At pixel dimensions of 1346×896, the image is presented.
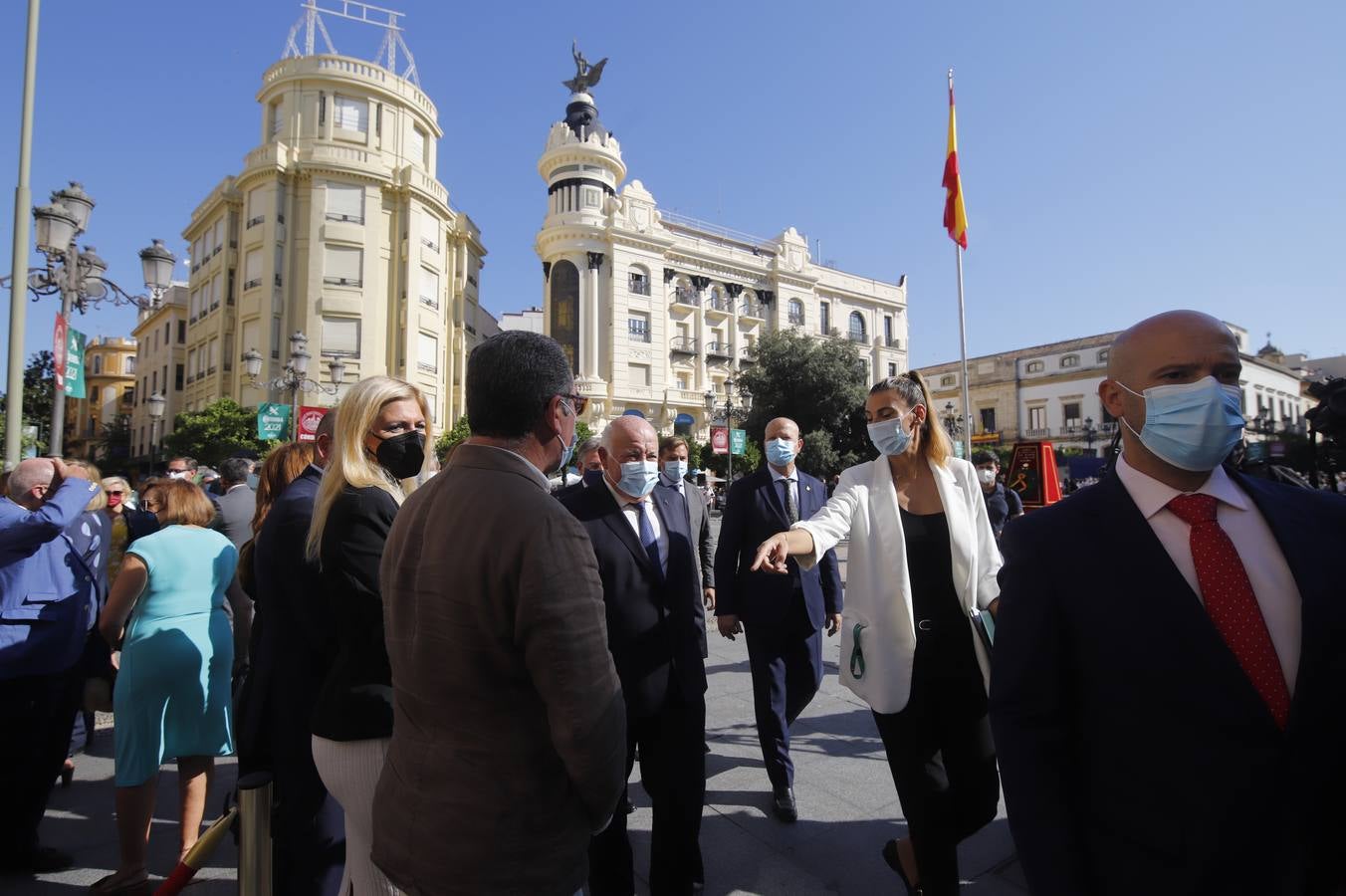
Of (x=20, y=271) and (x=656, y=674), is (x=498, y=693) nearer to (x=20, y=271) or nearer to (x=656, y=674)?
(x=656, y=674)

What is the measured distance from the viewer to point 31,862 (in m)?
3.23

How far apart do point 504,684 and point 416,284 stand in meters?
37.9

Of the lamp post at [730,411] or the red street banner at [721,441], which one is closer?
the red street banner at [721,441]

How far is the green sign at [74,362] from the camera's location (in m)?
7.11

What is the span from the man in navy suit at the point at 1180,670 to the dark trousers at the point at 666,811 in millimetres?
1532

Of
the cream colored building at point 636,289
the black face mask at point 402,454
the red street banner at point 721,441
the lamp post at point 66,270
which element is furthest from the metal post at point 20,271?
the cream colored building at point 636,289

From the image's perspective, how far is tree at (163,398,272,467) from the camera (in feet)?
96.7

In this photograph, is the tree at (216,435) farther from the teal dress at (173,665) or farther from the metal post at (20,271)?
the teal dress at (173,665)

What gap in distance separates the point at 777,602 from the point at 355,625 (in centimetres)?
253

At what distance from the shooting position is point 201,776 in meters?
3.35

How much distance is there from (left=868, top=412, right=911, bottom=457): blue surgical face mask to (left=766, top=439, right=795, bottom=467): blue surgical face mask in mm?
1535

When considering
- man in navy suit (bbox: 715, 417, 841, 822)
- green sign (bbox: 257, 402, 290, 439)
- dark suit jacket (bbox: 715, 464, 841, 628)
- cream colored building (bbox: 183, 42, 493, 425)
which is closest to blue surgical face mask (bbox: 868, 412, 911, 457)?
man in navy suit (bbox: 715, 417, 841, 822)

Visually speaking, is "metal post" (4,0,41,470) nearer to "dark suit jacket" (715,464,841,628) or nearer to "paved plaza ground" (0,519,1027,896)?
"paved plaza ground" (0,519,1027,896)

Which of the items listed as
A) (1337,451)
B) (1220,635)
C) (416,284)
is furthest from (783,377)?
(1220,635)
